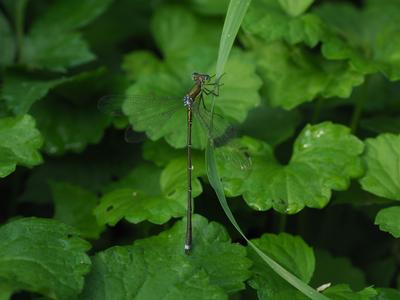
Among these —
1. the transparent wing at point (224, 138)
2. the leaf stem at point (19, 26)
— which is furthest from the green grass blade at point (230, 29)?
the leaf stem at point (19, 26)

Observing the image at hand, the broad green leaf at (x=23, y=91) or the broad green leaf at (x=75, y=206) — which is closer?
the broad green leaf at (x=75, y=206)

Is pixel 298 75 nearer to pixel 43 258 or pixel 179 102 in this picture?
pixel 179 102

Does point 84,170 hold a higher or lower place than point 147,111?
lower

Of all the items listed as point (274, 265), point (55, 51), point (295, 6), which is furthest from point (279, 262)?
point (55, 51)

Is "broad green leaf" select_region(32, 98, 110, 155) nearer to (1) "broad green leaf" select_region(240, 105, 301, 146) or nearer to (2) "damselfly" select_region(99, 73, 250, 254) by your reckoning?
(2) "damselfly" select_region(99, 73, 250, 254)

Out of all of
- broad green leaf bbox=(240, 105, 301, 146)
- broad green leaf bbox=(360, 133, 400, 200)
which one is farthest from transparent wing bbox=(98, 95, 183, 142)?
broad green leaf bbox=(360, 133, 400, 200)

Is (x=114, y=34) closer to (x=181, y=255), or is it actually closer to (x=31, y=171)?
(x=31, y=171)

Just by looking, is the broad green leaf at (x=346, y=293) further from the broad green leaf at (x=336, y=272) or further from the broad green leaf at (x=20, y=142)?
the broad green leaf at (x=20, y=142)
